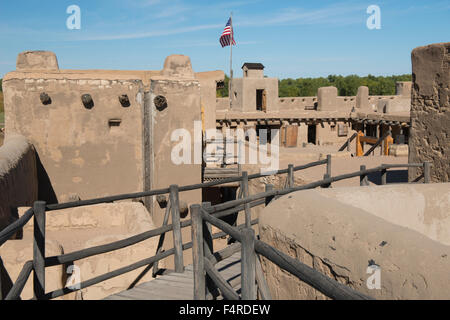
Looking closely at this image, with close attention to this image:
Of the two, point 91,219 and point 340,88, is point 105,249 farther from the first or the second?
point 340,88

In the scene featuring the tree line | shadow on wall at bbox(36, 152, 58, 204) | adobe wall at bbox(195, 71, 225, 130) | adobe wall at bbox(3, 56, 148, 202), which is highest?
the tree line

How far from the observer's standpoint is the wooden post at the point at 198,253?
335cm

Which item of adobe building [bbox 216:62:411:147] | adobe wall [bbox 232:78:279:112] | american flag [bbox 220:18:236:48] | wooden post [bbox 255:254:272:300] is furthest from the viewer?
adobe wall [bbox 232:78:279:112]

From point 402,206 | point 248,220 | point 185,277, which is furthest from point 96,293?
point 402,206

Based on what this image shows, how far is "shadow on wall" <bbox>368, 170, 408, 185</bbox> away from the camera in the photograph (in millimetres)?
11542

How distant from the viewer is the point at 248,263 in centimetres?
273

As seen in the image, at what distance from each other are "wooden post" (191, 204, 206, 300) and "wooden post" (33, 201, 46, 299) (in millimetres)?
1203

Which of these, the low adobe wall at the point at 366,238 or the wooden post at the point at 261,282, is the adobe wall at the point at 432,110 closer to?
the low adobe wall at the point at 366,238

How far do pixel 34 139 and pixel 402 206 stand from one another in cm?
654

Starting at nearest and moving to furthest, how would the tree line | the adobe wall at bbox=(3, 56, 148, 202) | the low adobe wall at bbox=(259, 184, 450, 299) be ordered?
the low adobe wall at bbox=(259, 184, 450, 299), the adobe wall at bbox=(3, 56, 148, 202), the tree line

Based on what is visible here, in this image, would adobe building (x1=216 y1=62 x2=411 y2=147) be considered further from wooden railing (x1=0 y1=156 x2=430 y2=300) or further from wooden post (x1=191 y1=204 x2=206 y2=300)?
wooden post (x1=191 y1=204 x2=206 y2=300)

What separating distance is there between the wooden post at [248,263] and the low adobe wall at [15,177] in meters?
3.63

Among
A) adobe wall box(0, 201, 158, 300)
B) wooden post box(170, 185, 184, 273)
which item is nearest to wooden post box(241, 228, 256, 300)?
wooden post box(170, 185, 184, 273)

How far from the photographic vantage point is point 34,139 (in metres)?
8.41
